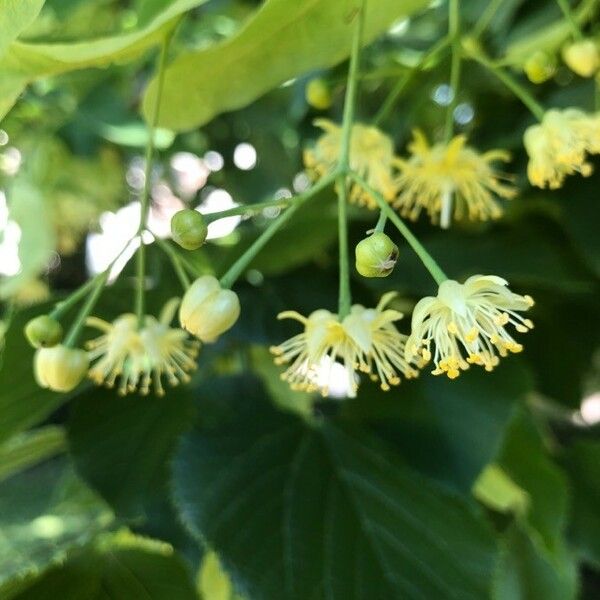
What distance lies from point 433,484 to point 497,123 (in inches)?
15.0

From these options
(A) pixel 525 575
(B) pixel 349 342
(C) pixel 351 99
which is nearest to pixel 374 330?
(B) pixel 349 342

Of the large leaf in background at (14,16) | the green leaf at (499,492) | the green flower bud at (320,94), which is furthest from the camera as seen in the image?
the green leaf at (499,492)

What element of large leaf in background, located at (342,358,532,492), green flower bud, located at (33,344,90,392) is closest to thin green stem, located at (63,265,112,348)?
green flower bud, located at (33,344,90,392)

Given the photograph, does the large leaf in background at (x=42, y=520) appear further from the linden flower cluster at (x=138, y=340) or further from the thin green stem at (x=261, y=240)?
the thin green stem at (x=261, y=240)

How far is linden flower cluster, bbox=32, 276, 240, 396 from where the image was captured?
38 centimetres

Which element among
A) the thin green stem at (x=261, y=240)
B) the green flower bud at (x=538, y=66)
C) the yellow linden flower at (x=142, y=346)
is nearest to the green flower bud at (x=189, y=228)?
the thin green stem at (x=261, y=240)

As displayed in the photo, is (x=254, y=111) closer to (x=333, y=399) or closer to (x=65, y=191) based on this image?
(x=65, y=191)

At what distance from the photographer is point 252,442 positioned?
0.54 m

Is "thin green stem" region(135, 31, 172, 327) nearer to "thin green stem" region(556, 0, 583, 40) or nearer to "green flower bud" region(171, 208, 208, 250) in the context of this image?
"green flower bud" region(171, 208, 208, 250)

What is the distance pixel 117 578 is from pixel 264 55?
0.33 metres

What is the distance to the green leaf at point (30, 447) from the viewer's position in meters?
0.59

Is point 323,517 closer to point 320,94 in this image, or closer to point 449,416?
point 449,416

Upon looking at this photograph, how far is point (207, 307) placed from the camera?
1.25 ft

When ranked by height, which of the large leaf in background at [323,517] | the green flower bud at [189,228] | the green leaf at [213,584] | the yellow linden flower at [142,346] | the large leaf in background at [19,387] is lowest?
→ the green leaf at [213,584]
